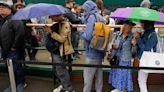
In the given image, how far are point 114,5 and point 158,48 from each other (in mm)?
5744

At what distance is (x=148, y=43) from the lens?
566 cm

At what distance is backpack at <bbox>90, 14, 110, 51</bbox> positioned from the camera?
564 centimetres

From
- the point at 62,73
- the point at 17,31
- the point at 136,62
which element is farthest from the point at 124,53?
the point at 17,31

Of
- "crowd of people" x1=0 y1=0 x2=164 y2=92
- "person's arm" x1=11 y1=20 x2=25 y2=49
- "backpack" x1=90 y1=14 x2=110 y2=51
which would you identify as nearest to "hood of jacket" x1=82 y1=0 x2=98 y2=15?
"crowd of people" x1=0 y1=0 x2=164 y2=92

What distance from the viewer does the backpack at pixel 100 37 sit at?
222 inches

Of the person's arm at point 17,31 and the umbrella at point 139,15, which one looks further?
the person's arm at point 17,31

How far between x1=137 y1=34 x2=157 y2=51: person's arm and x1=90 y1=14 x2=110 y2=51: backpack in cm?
52

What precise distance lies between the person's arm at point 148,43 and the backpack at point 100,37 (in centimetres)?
52

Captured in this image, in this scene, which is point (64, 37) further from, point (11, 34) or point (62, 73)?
point (11, 34)

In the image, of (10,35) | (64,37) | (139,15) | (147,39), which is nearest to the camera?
A: (139,15)

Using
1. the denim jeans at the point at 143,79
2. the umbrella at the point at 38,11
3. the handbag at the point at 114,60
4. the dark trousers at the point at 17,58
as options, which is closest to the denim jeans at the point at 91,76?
the handbag at the point at 114,60

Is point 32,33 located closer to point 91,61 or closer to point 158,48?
point 91,61

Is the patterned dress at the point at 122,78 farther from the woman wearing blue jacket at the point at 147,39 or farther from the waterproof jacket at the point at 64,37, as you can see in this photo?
the waterproof jacket at the point at 64,37

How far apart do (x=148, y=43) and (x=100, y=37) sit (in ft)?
2.50
